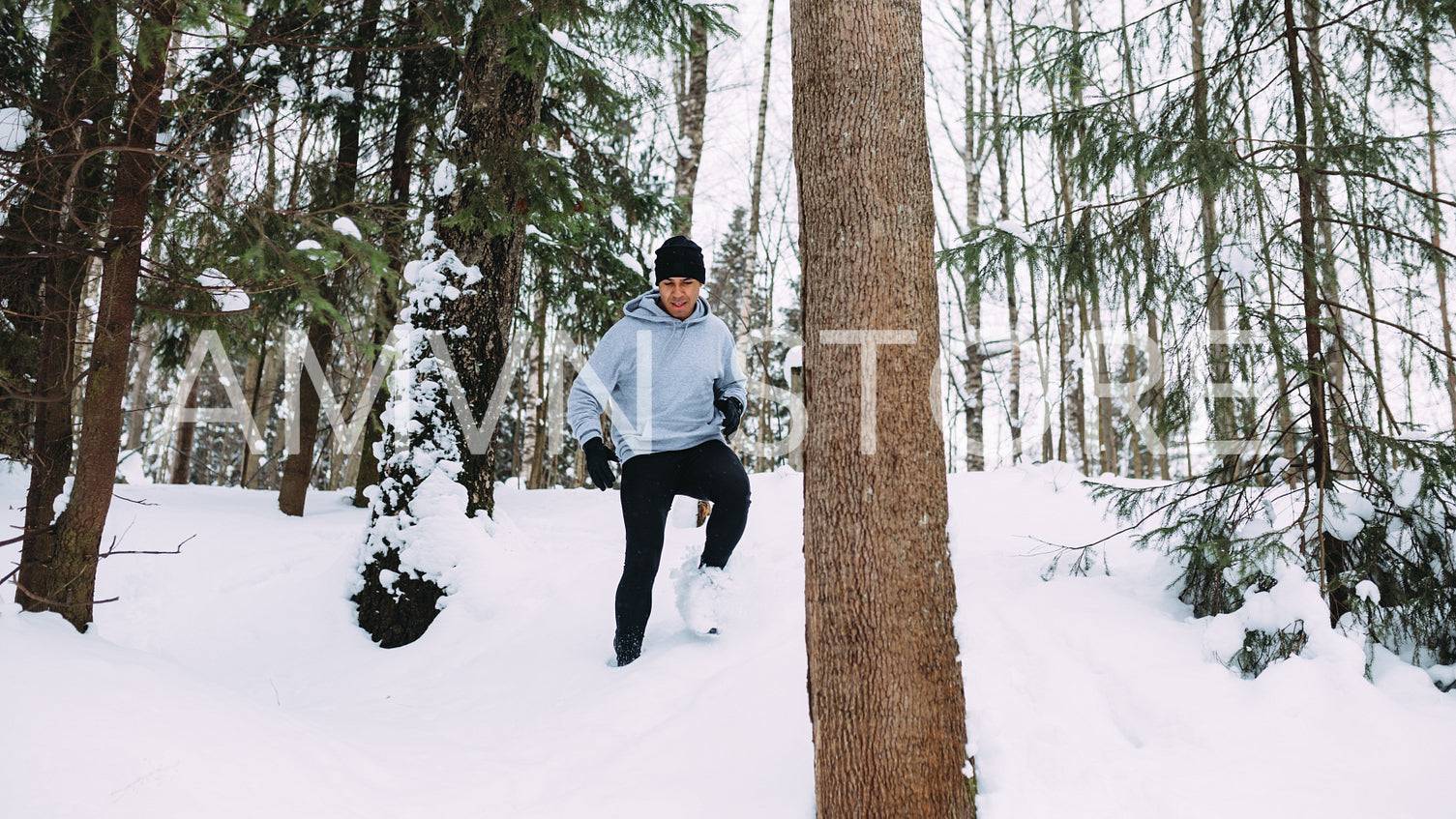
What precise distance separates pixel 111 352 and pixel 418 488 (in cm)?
168

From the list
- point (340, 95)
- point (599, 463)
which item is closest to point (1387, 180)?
point (599, 463)

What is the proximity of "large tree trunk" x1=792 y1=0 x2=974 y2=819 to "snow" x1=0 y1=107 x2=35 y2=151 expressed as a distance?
3707mm

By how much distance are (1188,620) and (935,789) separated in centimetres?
152

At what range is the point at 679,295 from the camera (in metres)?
3.49

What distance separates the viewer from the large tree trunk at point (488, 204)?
4.62 metres

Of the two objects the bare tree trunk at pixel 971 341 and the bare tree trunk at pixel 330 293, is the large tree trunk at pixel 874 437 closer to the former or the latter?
the bare tree trunk at pixel 330 293

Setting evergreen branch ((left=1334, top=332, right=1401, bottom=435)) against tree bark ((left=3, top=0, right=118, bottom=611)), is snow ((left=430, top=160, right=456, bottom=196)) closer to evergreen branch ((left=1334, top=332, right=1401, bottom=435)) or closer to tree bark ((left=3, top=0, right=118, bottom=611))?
tree bark ((left=3, top=0, right=118, bottom=611))

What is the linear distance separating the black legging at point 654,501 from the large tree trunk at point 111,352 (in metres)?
2.12

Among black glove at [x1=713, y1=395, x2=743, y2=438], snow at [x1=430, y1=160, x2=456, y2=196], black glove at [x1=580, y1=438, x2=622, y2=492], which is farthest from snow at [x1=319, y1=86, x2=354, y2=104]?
black glove at [x1=713, y1=395, x2=743, y2=438]

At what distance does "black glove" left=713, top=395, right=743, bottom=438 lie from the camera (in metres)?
3.40

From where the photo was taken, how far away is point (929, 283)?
7.37 ft

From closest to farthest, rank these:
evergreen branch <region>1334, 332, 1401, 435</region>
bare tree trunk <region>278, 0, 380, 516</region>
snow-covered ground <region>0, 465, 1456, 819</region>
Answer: snow-covered ground <region>0, 465, 1456, 819</region>, evergreen branch <region>1334, 332, 1401, 435</region>, bare tree trunk <region>278, 0, 380, 516</region>

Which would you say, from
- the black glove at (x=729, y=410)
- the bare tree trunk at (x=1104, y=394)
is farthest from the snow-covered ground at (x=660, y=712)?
the bare tree trunk at (x=1104, y=394)

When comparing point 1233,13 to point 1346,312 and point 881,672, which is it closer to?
point 1346,312
